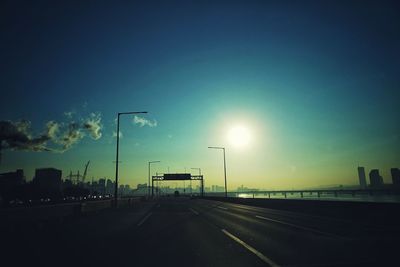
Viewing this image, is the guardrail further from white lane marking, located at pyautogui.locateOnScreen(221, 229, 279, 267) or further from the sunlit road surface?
white lane marking, located at pyautogui.locateOnScreen(221, 229, 279, 267)

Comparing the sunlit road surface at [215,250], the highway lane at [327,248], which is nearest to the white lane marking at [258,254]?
the sunlit road surface at [215,250]

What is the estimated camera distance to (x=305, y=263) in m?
7.18

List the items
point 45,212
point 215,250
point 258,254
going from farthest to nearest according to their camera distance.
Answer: point 45,212, point 215,250, point 258,254

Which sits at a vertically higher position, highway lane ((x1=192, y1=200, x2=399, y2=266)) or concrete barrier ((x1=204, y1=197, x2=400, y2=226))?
concrete barrier ((x1=204, y1=197, x2=400, y2=226))

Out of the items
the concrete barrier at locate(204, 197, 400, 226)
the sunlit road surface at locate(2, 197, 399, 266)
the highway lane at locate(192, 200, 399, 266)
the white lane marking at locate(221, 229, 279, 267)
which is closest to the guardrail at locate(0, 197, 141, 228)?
the sunlit road surface at locate(2, 197, 399, 266)

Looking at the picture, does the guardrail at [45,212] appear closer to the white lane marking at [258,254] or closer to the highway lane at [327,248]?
the white lane marking at [258,254]

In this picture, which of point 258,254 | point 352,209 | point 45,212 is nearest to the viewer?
point 258,254

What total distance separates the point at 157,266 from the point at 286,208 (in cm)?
2650

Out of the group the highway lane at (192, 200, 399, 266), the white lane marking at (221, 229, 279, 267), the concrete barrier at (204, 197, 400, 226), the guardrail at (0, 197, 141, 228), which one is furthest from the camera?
the guardrail at (0, 197, 141, 228)

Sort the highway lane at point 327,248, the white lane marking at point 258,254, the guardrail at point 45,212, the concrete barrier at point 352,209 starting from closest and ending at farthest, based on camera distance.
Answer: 1. the white lane marking at point 258,254
2. the highway lane at point 327,248
3. the concrete barrier at point 352,209
4. the guardrail at point 45,212

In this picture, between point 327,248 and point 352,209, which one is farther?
point 352,209

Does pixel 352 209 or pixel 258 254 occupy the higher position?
pixel 352 209

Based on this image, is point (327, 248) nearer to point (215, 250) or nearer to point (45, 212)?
point (215, 250)

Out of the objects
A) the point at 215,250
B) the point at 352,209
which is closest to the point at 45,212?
the point at 215,250
